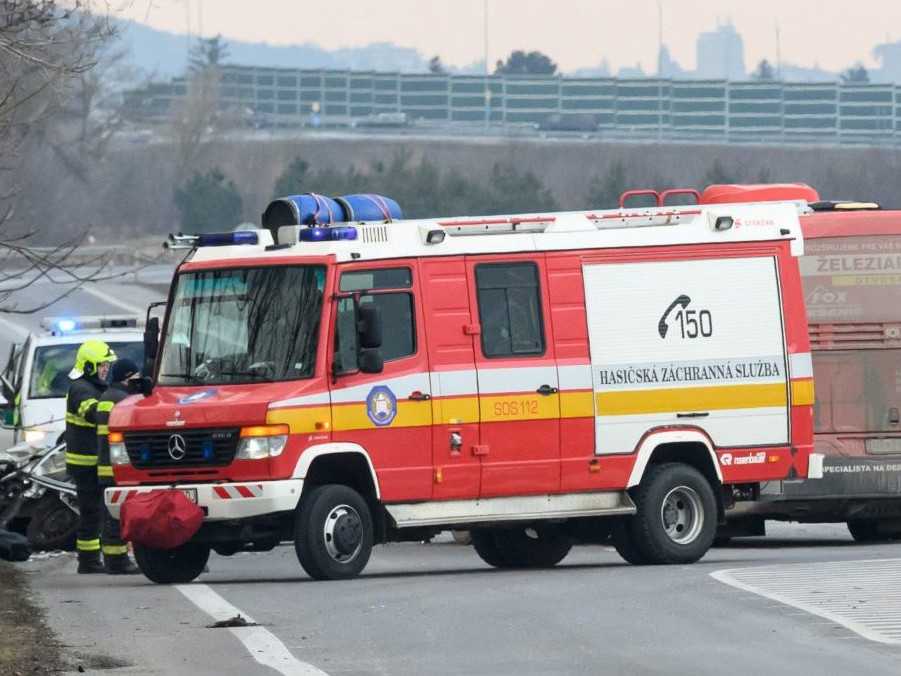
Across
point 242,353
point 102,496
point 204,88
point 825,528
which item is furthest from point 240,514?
point 204,88

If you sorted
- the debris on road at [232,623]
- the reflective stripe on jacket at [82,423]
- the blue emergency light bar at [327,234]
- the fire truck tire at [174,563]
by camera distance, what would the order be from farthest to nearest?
1. the reflective stripe on jacket at [82,423]
2. the fire truck tire at [174,563]
3. the blue emergency light bar at [327,234]
4. the debris on road at [232,623]

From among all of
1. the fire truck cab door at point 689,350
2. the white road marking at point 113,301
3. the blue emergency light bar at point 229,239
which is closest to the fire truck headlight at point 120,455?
the blue emergency light bar at point 229,239

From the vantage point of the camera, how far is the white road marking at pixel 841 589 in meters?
12.7

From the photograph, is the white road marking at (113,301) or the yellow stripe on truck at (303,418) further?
the white road marking at (113,301)

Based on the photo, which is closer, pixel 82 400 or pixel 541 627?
pixel 541 627

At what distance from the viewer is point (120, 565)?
58.3 ft

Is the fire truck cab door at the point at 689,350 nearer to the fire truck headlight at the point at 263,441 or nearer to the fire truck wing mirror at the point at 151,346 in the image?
the fire truck headlight at the point at 263,441

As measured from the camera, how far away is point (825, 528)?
24.1 metres

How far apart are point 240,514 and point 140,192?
141 m

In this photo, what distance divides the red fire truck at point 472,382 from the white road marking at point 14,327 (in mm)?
41607

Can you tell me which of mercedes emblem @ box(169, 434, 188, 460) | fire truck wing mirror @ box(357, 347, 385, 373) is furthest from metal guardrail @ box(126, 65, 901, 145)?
mercedes emblem @ box(169, 434, 188, 460)

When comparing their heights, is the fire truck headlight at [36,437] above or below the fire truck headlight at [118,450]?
above

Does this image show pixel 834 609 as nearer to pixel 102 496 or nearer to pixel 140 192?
pixel 102 496

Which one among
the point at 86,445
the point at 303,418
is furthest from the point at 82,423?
the point at 303,418
